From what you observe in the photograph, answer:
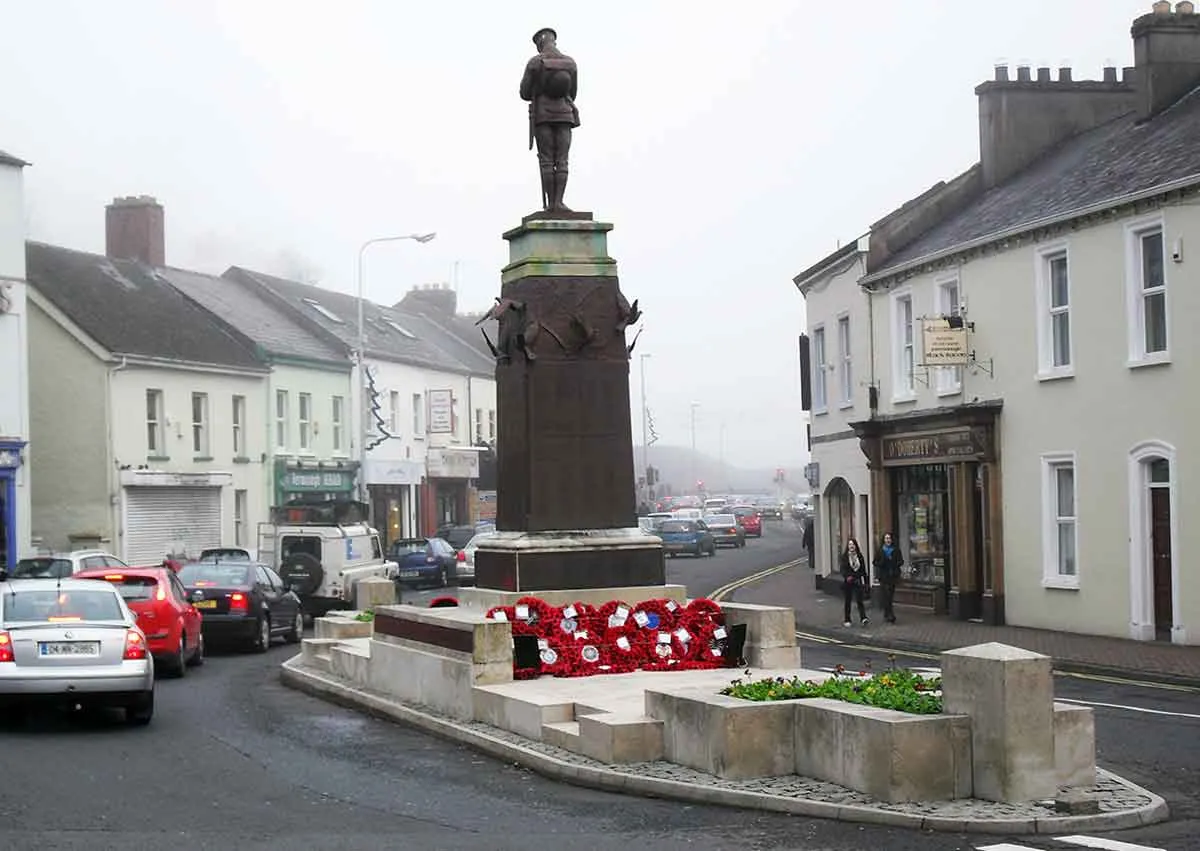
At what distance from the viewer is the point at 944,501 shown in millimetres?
32844

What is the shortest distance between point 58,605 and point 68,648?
896 millimetres

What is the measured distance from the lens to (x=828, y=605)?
36.6 m

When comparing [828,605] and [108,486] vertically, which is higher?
[108,486]

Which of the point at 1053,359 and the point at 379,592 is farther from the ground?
the point at 1053,359

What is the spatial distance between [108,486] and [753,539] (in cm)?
4511

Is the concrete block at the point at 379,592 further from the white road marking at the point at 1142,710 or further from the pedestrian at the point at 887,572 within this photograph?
the pedestrian at the point at 887,572

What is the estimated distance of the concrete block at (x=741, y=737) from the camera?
1212 cm

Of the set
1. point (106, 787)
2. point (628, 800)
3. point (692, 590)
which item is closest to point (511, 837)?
point (628, 800)

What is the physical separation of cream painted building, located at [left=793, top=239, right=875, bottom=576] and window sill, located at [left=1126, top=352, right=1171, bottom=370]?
32.6ft

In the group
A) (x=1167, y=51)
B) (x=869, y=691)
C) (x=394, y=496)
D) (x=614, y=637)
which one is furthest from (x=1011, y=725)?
(x=394, y=496)

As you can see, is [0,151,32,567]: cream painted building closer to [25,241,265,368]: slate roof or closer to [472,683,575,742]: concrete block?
[25,241,265,368]: slate roof

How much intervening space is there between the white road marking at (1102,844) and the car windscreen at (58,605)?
398 inches

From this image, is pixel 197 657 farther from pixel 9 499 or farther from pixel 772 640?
pixel 9 499

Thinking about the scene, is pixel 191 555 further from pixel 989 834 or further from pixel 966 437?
pixel 989 834
